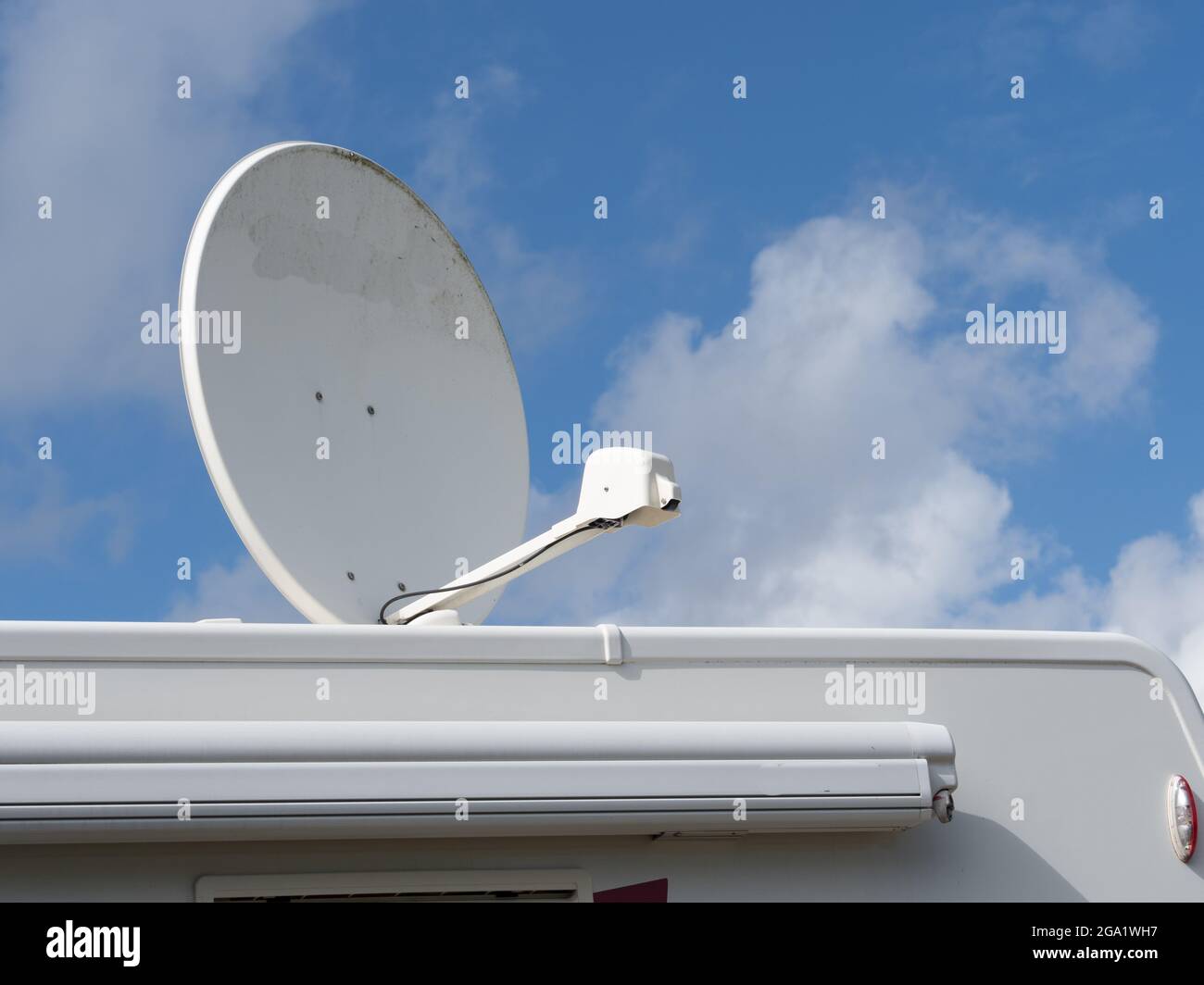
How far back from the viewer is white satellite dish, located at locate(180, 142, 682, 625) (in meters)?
4.77

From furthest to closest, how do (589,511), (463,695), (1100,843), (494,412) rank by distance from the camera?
(494,412) < (589,511) < (1100,843) < (463,695)

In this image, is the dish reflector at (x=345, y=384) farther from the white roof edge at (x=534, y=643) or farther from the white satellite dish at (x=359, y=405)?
the white roof edge at (x=534, y=643)

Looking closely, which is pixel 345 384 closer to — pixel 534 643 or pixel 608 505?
pixel 608 505

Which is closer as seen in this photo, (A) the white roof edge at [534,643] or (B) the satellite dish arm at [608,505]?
(A) the white roof edge at [534,643]

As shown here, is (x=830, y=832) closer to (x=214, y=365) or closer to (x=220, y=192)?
(x=214, y=365)

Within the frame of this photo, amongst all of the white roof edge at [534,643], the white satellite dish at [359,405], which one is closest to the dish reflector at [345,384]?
the white satellite dish at [359,405]

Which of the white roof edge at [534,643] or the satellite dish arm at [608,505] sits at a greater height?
the satellite dish arm at [608,505]

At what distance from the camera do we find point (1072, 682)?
13.5 feet

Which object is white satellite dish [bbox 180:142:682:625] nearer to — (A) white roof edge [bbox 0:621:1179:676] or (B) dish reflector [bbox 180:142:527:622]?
(B) dish reflector [bbox 180:142:527:622]

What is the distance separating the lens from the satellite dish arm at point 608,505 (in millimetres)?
4656

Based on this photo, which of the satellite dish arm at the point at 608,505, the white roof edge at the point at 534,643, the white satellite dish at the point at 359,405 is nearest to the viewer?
the white roof edge at the point at 534,643

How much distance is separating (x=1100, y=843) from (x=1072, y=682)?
0.44 metres

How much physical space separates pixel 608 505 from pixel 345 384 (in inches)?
51.4
